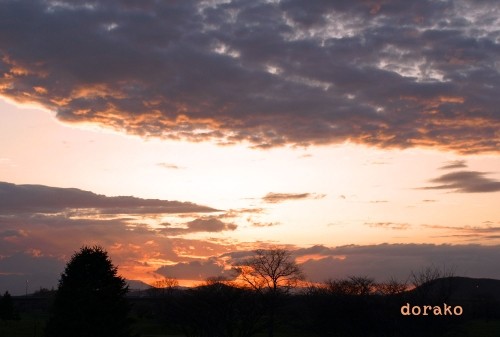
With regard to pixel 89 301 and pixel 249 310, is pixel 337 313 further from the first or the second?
pixel 89 301

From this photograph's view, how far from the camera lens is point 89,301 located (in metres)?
36.9

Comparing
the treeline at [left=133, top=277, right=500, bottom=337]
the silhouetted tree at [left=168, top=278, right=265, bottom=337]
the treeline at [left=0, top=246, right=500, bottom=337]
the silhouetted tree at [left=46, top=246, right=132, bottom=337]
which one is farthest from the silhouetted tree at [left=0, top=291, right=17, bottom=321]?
the silhouetted tree at [left=46, top=246, right=132, bottom=337]

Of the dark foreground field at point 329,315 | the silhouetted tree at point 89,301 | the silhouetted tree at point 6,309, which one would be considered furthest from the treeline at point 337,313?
the silhouetted tree at point 6,309

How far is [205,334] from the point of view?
70.0 metres

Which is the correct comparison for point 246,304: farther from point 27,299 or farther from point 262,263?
point 27,299

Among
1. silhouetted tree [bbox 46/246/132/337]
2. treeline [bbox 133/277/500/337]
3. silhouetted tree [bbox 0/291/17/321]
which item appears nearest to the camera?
silhouetted tree [bbox 46/246/132/337]

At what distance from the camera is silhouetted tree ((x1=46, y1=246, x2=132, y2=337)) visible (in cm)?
3656

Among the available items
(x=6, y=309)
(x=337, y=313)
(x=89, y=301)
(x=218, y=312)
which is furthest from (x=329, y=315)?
(x=6, y=309)

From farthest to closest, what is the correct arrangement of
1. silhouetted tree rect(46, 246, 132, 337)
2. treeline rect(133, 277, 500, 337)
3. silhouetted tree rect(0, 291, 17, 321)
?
1. silhouetted tree rect(0, 291, 17, 321)
2. treeline rect(133, 277, 500, 337)
3. silhouetted tree rect(46, 246, 132, 337)

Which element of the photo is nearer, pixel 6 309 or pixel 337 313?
pixel 337 313

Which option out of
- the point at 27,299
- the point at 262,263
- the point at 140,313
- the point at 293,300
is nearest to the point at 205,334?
the point at 293,300

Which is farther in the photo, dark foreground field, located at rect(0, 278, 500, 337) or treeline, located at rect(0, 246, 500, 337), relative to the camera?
dark foreground field, located at rect(0, 278, 500, 337)

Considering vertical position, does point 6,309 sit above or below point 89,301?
below

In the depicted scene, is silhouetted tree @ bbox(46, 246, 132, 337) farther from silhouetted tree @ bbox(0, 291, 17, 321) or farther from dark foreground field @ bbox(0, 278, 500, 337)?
silhouetted tree @ bbox(0, 291, 17, 321)
